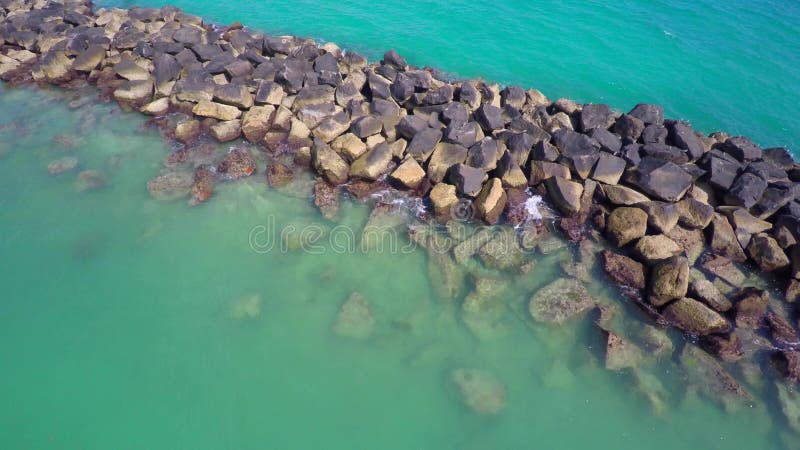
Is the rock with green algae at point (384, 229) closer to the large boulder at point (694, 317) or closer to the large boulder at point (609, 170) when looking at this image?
the large boulder at point (609, 170)

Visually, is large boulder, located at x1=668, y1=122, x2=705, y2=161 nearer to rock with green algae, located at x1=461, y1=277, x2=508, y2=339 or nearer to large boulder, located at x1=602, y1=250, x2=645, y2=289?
large boulder, located at x1=602, y1=250, x2=645, y2=289

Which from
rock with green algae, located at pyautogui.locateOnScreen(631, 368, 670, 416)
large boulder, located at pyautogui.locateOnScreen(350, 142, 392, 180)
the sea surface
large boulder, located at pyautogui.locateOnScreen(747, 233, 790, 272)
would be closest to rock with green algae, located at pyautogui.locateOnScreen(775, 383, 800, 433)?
the sea surface

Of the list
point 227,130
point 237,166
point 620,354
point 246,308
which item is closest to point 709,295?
point 620,354

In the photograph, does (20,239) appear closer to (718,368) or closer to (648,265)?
(648,265)

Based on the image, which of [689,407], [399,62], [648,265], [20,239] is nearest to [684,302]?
[648,265]

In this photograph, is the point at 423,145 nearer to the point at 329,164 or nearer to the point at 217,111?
the point at 329,164

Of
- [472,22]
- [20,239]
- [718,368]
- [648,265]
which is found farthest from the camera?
[472,22]
